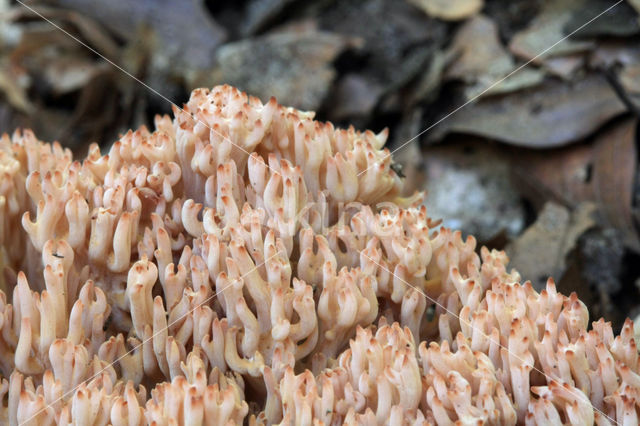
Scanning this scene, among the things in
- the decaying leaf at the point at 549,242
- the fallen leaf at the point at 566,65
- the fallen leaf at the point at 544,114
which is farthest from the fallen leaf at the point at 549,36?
the decaying leaf at the point at 549,242

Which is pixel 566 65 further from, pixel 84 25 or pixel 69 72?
pixel 69 72

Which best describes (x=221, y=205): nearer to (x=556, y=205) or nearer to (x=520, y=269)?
(x=520, y=269)

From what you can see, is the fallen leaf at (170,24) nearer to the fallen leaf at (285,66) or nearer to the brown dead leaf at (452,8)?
the fallen leaf at (285,66)

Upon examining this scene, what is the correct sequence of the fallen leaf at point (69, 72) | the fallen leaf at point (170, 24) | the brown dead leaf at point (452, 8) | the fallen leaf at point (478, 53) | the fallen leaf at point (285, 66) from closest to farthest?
the fallen leaf at point (478, 53) < the fallen leaf at point (285, 66) < the brown dead leaf at point (452, 8) < the fallen leaf at point (170, 24) < the fallen leaf at point (69, 72)

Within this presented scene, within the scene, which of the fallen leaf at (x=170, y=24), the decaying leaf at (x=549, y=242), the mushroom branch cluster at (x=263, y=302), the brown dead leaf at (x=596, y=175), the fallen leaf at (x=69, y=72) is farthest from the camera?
the fallen leaf at (x=69, y=72)

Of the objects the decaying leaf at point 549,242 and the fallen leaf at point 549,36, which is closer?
the decaying leaf at point 549,242

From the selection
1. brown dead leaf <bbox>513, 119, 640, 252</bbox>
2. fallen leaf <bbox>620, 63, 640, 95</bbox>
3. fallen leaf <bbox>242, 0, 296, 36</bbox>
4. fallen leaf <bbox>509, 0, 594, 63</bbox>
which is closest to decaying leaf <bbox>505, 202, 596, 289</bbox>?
brown dead leaf <bbox>513, 119, 640, 252</bbox>
